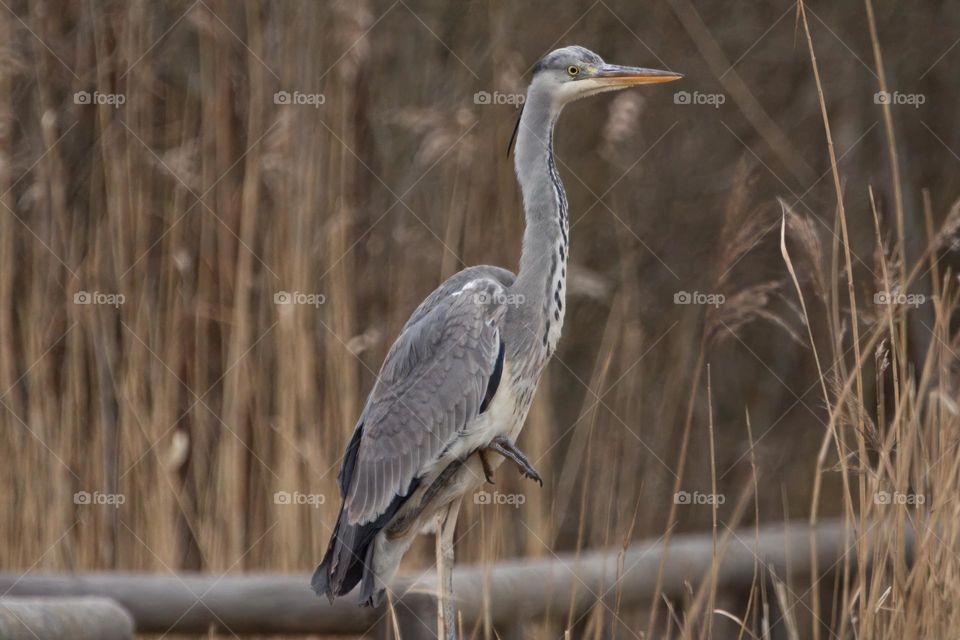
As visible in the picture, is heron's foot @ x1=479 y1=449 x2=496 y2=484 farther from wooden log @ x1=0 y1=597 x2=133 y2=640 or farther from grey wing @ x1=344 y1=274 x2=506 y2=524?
wooden log @ x1=0 y1=597 x2=133 y2=640

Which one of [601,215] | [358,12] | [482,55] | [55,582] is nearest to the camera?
[55,582]

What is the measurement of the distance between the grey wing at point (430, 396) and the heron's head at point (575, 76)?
40cm

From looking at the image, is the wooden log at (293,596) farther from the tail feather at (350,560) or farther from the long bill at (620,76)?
the long bill at (620,76)

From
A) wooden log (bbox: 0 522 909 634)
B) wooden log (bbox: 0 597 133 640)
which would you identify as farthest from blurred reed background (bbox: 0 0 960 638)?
wooden log (bbox: 0 597 133 640)

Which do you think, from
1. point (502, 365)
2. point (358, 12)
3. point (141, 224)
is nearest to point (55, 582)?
point (502, 365)

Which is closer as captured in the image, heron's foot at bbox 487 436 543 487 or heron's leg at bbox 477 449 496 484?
heron's foot at bbox 487 436 543 487

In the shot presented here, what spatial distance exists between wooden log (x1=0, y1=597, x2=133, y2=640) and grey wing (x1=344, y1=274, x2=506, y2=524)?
0.61 m

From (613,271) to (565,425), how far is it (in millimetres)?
666

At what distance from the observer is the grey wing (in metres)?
2.61

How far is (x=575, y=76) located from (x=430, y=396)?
70 cm

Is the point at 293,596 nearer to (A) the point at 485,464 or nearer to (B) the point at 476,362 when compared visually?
(A) the point at 485,464

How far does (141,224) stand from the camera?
10.7 ft

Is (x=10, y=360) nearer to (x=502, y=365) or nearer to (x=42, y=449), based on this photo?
(x=42, y=449)

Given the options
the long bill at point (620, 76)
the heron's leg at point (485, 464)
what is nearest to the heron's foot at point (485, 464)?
the heron's leg at point (485, 464)
